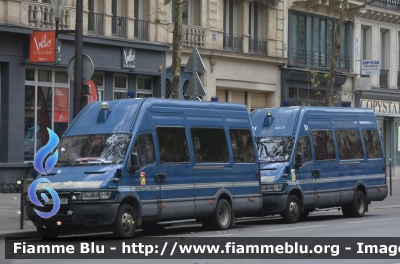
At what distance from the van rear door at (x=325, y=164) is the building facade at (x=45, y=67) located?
737cm

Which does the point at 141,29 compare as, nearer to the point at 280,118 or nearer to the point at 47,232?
the point at 280,118

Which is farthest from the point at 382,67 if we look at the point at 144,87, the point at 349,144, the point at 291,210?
the point at 291,210

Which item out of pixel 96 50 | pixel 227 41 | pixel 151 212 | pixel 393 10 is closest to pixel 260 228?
pixel 151 212

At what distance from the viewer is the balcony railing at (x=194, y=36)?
33594 millimetres

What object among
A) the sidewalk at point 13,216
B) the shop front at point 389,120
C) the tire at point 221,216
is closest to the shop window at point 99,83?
the sidewalk at point 13,216

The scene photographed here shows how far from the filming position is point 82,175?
1620 centimetres

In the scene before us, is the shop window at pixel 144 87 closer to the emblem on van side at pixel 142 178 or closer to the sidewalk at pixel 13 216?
the sidewalk at pixel 13 216

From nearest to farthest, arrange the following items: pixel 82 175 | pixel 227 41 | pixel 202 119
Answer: pixel 82 175, pixel 202 119, pixel 227 41

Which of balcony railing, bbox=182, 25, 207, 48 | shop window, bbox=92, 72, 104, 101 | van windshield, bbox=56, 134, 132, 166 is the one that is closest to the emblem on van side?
van windshield, bbox=56, 134, 132, 166

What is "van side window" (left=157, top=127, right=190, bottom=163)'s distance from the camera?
17.7 metres

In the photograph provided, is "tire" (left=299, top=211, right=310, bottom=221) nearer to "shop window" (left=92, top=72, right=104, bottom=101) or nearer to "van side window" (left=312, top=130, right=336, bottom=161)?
"van side window" (left=312, top=130, right=336, bottom=161)

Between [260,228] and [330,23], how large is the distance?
82.0 ft

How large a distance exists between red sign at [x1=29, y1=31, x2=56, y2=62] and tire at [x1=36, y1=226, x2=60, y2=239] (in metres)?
10.8

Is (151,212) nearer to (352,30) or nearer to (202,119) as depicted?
(202,119)
